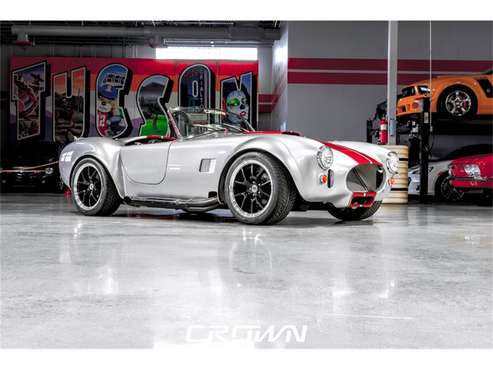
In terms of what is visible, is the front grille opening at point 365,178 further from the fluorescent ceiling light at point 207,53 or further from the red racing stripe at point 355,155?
the fluorescent ceiling light at point 207,53

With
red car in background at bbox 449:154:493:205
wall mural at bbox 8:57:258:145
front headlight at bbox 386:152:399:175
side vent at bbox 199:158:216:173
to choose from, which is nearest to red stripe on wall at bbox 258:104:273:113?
wall mural at bbox 8:57:258:145

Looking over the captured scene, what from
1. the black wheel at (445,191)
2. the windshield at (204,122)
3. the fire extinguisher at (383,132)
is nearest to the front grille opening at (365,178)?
the windshield at (204,122)

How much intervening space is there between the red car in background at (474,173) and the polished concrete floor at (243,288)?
5.02 meters

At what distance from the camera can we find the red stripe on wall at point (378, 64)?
16.0 meters

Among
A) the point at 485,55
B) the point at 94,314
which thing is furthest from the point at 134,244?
the point at 485,55

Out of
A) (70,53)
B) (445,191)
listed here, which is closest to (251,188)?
(445,191)

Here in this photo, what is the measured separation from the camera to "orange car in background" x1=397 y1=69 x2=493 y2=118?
475 inches

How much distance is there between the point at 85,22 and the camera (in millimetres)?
18359

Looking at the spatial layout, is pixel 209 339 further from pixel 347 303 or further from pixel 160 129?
pixel 160 129

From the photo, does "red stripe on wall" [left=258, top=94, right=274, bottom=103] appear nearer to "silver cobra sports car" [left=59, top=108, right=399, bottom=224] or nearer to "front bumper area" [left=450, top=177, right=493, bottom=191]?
"front bumper area" [left=450, top=177, right=493, bottom=191]

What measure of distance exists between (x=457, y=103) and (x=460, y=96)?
0.15 m

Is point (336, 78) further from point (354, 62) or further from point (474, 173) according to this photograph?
point (474, 173)

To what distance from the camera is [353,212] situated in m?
6.07
